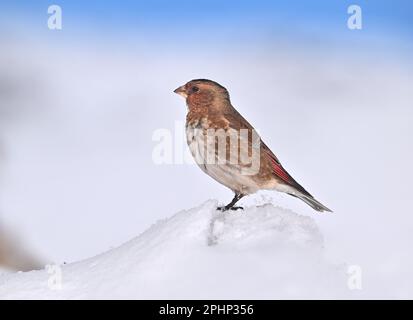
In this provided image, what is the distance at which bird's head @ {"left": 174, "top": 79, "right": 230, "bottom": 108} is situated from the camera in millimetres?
8570

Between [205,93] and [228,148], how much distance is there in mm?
873

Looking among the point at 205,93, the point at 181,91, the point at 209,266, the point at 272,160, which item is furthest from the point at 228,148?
the point at 209,266

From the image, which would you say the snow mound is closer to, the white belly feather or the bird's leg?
the bird's leg

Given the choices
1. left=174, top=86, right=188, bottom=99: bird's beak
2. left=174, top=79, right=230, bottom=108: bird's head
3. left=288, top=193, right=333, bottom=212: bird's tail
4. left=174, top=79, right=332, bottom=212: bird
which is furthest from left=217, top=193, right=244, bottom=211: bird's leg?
left=174, top=86, right=188, bottom=99: bird's beak

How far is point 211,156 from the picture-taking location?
8.23 m

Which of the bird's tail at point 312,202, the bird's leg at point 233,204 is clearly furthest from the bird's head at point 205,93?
the bird's tail at point 312,202

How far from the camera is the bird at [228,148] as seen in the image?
8.25m

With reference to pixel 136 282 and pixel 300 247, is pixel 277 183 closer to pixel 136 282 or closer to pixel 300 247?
pixel 300 247

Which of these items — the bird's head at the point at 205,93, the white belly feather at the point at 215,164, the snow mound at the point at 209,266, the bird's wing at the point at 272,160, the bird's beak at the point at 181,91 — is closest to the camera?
the snow mound at the point at 209,266

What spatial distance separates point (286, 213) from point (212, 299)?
6.05 feet

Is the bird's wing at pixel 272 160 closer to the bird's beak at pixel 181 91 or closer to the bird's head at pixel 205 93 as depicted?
the bird's head at pixel 205 93

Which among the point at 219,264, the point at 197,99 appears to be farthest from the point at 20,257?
the point at 219,264

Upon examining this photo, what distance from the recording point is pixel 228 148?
27.0 ft

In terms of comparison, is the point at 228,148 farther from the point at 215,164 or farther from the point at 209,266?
the point at 209,266
